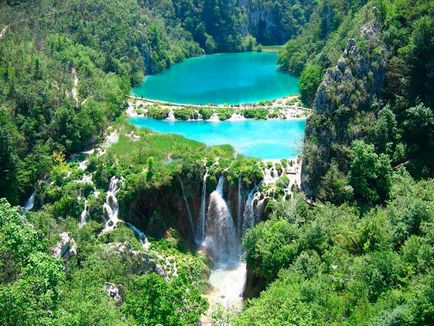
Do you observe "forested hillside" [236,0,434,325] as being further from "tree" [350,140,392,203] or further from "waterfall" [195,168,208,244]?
"waterfall" [195,168,208,244]

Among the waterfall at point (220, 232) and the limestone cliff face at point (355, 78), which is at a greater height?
the limestone cliff face at point (355, 78)

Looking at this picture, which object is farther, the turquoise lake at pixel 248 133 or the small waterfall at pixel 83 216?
the turquoise lake at pixel 248 133

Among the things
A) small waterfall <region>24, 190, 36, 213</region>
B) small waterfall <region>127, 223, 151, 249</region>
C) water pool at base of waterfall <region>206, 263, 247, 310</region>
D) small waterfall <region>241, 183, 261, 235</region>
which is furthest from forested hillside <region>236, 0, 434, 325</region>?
small waterfall <region>24, 190, 36, 213</region>

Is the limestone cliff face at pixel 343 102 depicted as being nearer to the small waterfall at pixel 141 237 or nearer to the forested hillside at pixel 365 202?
the forested hillside at pixel 365 202

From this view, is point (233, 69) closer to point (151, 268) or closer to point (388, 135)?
point (388, 135)

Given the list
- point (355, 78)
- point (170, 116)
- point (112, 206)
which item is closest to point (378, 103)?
point (355, 78)

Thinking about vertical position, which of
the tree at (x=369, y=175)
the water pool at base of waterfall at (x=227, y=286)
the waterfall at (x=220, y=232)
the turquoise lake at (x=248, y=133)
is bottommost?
the water pool at base of waterfall at (x=227, y=286)

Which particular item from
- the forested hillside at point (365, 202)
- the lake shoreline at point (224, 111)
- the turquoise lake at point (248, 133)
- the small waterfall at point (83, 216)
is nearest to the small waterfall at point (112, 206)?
the small waterfall at point (83, 216)
